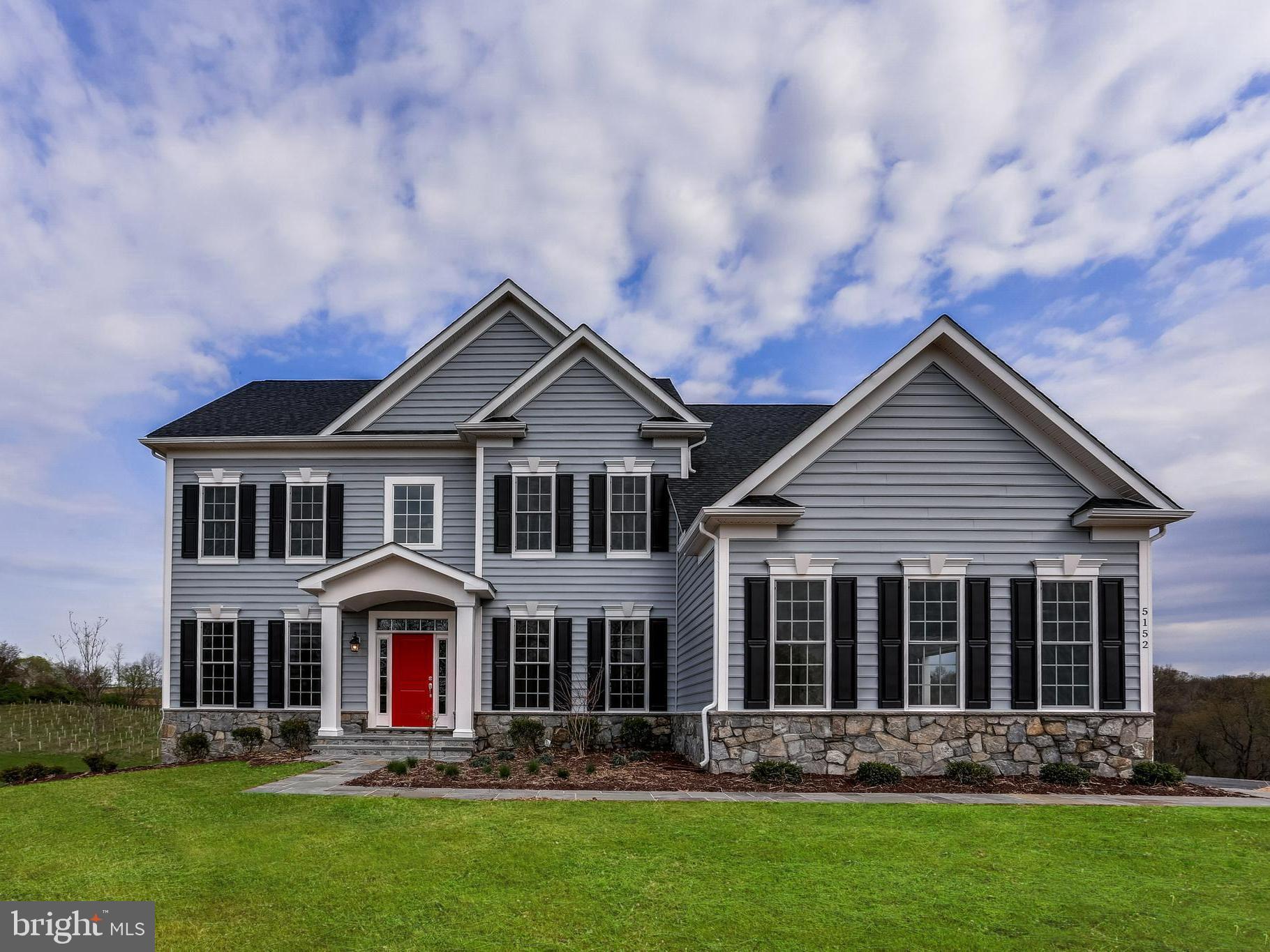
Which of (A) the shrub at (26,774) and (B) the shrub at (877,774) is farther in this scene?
(A) the shrub at (26,774)

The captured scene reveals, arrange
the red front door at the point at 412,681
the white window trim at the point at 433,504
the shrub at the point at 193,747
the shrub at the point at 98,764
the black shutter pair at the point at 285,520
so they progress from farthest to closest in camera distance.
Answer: the black shutter pair at the point at 285,520, the white window trim at the point at 433,504, the red front door at the point at 412,681, the shrub at the point at 193,747, the shrub at the point at 98,764

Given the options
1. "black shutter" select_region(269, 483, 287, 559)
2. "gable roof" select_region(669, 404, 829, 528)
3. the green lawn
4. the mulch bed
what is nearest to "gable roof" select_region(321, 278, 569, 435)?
"black shutter" select_region(269, 483, 287, 559)

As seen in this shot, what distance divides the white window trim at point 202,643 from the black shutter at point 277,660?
2.43 ft

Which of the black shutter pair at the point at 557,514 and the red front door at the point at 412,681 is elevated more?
the black shutter pair at the point at 557,514

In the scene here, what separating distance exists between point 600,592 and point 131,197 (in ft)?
36.1

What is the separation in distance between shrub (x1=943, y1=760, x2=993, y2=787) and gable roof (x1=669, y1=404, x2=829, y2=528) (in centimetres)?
566

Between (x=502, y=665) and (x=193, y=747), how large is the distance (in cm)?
624

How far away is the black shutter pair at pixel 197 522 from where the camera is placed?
61.2 ft

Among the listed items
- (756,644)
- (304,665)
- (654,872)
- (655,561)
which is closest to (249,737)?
(304,665)

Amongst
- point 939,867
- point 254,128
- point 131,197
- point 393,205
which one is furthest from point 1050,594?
point 131,197

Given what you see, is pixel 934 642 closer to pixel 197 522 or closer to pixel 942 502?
pixel 942 502

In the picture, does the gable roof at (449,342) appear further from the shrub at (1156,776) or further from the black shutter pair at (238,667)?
the shrub at (1156,776)

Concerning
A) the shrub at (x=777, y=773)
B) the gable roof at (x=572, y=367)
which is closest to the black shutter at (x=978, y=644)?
the shrub at (x=777, y=773)

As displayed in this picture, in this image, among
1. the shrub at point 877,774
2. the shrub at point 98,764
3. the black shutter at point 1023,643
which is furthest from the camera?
the shrub at point 98,764
